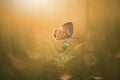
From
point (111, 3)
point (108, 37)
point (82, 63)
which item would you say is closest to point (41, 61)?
point (82, 63)

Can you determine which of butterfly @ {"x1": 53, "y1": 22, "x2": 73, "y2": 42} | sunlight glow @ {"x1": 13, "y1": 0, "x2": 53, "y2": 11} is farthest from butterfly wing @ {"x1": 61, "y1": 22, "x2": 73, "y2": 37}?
sunlight glow @ {"x1": 13, "y1": 0, "x2": 53, "y2": 11}

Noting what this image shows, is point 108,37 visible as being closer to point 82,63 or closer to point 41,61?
point 82,63

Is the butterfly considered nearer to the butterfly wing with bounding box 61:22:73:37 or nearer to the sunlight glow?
the butterfly wing with bounding box 61:22:73:37

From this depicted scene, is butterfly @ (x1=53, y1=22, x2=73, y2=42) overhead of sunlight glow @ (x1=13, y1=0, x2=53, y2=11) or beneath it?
beneath

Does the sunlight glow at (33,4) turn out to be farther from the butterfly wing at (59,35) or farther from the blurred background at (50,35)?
the butterfly wing at (59,35)

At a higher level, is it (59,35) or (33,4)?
(33,4)

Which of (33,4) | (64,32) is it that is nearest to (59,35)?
(64,32)

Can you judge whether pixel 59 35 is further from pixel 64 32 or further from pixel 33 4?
pixel 33 4

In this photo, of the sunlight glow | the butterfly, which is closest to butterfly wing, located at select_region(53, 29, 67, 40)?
the butterfly
